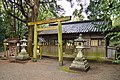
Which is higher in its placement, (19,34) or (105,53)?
(19,34)

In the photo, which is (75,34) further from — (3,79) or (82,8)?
(3,79)

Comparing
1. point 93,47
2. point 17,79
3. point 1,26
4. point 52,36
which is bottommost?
point 17,79

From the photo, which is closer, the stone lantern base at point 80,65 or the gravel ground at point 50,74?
the gravel ground at point 50,74

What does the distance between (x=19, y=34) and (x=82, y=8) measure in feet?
41.1

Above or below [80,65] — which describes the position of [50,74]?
below

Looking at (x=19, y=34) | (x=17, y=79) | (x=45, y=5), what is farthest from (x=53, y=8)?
(x=17, y=79)

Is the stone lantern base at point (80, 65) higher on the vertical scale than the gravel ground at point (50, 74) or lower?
higher

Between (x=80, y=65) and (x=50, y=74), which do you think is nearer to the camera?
(x=50, y=74)

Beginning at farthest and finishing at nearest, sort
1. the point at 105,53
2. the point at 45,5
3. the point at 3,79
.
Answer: the point at 45,5 < the point at 105,53 < the point at 3,79

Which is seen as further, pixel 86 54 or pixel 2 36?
pixel 2 36

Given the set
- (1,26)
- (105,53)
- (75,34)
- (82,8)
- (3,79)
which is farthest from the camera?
(1,26)

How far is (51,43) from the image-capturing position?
16.3 metres

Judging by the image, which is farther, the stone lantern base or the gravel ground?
the stone lantern base

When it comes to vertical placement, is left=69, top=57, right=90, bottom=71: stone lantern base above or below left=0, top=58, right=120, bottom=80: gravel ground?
above
